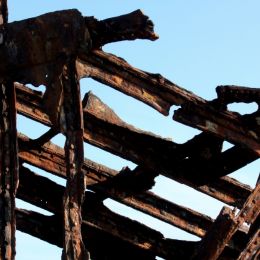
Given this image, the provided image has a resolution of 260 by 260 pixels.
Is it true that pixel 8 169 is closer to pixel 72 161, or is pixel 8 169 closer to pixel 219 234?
pixel 72 161

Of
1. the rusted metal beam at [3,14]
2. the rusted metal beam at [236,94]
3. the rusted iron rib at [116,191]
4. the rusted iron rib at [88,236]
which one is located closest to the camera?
the rusted metal beam at [3,14]

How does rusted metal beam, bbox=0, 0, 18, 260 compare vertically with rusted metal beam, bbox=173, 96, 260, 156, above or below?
below

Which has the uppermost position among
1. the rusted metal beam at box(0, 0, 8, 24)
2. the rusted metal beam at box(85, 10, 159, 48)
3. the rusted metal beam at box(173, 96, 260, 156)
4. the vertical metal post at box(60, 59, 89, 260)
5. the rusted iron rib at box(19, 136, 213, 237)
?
the rusted iron rib at box(19, 136, 213, 237)

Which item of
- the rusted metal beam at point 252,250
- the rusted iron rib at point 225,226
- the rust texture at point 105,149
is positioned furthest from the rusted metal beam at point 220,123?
the rusted metal beam at point 252,250

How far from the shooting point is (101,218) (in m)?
10.5

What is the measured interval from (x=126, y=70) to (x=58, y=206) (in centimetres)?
276

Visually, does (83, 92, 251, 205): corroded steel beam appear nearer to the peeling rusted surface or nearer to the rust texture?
the rust texture

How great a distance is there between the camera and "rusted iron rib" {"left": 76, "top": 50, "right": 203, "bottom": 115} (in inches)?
310

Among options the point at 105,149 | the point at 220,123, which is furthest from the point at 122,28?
the point at 105,149

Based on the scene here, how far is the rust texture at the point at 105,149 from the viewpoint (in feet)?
24.1

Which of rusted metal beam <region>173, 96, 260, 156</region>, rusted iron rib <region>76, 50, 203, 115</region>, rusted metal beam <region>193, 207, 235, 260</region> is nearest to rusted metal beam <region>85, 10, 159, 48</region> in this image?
rusted iron rib <region>76, 50, 203, 115</region>

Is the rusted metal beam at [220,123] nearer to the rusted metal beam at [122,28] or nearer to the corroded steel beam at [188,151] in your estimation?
the corroded steel beam at [188,151]

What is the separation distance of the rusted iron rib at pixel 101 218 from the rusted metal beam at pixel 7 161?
9.19ft

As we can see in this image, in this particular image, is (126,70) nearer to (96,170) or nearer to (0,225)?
(0,225)
